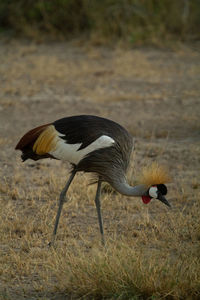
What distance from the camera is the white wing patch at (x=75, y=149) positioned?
4.52 metres

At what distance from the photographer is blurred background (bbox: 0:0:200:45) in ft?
41.7

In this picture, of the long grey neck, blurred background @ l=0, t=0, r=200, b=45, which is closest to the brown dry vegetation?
the long grey neck

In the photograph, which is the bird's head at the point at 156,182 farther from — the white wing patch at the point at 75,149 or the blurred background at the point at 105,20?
the blurred background at the point at 105,20

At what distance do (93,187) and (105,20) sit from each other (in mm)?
7661

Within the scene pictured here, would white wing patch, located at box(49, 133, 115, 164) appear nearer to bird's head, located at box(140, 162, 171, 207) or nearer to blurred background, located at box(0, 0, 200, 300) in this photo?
bird's head, located at box(140, 162, 171, 207)

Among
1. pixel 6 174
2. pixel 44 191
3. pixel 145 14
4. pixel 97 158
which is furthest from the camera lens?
pixel 145 14

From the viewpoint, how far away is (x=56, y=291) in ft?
12.5

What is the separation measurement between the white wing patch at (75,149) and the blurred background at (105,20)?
319 inches

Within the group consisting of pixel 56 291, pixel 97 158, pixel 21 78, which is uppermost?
pixel 97 158

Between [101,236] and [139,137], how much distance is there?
10.6 feet

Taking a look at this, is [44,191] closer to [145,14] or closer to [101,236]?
[101,236]

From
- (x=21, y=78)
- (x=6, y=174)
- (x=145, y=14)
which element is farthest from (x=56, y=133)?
(x=145, y=14)

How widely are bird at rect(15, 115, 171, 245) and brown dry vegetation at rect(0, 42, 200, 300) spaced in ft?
1.39

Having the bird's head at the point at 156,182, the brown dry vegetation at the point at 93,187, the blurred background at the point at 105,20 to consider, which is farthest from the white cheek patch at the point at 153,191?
the blurred background at the point at 105,20
